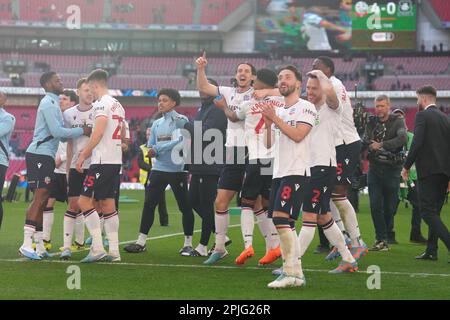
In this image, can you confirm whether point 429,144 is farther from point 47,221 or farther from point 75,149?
point 47,221

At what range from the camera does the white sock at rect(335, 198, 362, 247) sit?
10.3 m

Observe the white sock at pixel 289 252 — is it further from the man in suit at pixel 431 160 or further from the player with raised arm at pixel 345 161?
the man in suit at pixel 431 160

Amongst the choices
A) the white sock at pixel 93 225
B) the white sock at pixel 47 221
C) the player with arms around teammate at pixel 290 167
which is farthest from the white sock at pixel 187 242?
the player with arms around teammate at pixel 290 167

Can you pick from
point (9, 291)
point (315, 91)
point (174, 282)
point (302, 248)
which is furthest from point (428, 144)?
point (9, 291)

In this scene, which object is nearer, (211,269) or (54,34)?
(211,269)

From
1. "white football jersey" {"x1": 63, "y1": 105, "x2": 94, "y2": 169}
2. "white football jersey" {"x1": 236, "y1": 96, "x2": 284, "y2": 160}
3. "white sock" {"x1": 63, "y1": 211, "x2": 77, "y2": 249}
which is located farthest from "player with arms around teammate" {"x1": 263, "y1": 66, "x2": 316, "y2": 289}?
"white sock" {"x1": 63, "y1": 211, "x2": 77, "y2": 249}

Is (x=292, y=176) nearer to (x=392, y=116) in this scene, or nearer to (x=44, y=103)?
(x=44, y=103)

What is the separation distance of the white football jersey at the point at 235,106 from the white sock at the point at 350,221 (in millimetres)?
1374

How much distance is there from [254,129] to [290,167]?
185 centimetres

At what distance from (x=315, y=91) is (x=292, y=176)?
1.61 metres

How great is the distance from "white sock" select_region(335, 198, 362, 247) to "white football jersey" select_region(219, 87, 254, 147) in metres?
1.37

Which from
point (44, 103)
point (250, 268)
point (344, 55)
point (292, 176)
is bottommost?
point (250, 268)

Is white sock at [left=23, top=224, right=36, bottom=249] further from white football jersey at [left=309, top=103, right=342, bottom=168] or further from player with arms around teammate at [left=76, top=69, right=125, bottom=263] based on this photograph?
white football jersey at [left=309, top=103, right=342, bottom=168]
